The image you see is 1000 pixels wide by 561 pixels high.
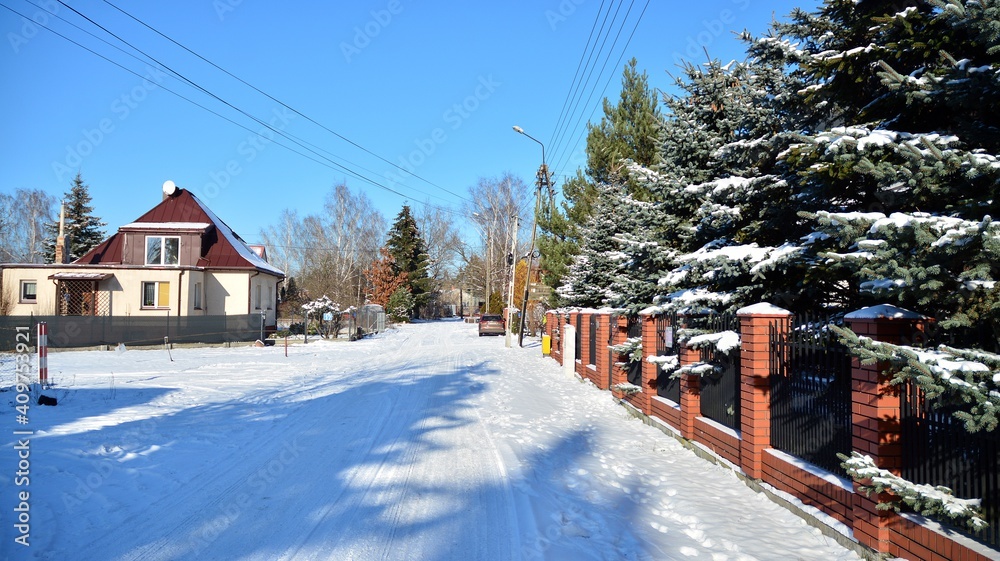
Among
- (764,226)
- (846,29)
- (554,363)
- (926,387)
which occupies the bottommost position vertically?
(554,363)

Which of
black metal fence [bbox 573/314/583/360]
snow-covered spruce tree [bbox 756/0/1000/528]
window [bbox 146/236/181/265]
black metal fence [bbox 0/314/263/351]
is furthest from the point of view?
window [bbox 146/236/181/265]

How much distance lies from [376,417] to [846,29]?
28.5 feet

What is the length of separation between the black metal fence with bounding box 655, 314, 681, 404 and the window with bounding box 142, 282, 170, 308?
87.7 ft

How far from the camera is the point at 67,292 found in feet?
91.9

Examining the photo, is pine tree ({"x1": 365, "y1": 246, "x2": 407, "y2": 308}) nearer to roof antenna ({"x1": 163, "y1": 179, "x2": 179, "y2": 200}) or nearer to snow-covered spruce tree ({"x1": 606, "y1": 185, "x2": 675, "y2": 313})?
roof antenna ({"x1": 163, "y1": 179, "x2": 179, "y2": 200})

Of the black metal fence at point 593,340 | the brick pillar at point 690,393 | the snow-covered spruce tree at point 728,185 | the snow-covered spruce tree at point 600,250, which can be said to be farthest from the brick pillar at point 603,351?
the brick pillar at point 690,393

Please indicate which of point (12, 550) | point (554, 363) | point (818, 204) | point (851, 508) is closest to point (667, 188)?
point (818, 204)

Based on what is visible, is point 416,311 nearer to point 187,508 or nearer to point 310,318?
point 310,318

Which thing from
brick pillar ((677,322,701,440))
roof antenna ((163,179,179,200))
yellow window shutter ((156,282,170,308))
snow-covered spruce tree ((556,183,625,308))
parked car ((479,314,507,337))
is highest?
roof antenna ((163,179,179,200))

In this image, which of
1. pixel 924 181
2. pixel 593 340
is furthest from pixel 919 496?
pixel 593 340

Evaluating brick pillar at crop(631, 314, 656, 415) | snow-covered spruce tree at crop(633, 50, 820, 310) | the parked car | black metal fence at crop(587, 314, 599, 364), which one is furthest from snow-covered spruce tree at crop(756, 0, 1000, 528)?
the parked car

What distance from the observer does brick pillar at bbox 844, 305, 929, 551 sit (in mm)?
4160

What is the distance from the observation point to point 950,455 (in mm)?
3826

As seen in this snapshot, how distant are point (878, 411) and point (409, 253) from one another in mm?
62382
